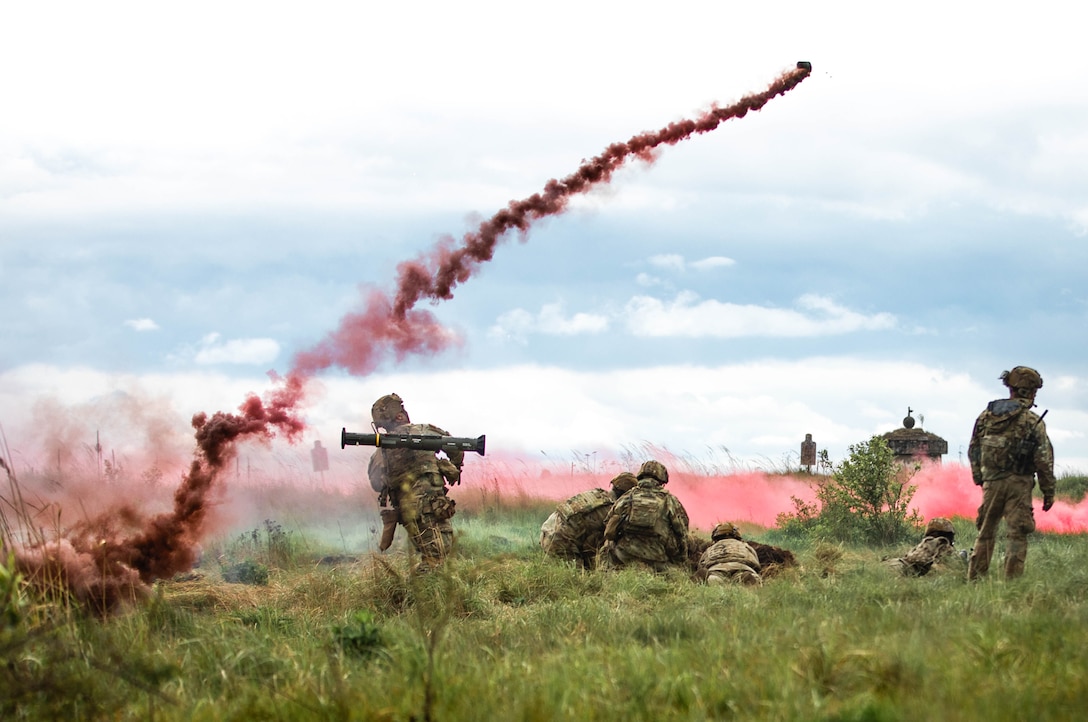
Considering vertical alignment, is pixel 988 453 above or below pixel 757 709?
above

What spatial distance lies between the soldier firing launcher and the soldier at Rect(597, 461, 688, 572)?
2.15m

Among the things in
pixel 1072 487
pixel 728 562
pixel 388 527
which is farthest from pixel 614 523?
pixel 1072 487

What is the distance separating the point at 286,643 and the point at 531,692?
3242 mm

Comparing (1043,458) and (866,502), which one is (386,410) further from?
(866,502)

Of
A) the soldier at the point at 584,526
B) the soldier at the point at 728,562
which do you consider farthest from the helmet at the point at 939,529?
the soldier at the point at 584,526

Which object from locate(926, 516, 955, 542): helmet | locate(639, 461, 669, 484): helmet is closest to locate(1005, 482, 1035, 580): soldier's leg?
locate(926, 516, 955, 542): helmet

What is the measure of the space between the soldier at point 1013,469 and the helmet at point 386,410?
7.73 m

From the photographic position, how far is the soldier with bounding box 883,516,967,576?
14.2m

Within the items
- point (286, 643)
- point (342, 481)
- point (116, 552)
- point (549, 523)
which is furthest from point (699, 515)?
point (286, 643)

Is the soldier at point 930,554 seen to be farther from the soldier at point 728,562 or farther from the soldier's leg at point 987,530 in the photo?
the soldier at point 728,562

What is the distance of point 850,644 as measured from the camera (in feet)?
23.6

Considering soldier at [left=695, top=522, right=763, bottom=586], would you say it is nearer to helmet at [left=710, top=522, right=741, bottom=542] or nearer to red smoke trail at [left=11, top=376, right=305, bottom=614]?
helmet at [left=710, top=522, right=741, bottom=542]

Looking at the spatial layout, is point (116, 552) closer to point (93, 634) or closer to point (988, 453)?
point (93, 634)

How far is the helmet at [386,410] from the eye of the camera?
49.5 ft
